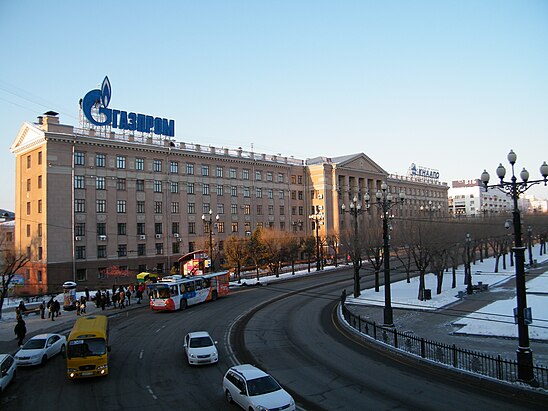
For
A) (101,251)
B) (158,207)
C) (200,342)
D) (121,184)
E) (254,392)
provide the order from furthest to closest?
(158,207) < (121,184) < (101,251) < (200,342) < (254,392)

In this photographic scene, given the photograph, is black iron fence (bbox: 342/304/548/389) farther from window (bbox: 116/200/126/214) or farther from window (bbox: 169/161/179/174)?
window (bbox: 169/161/179/174)

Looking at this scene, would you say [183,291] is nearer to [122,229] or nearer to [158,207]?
[122,229]

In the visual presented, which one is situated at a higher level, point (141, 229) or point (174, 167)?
point (174, 167)

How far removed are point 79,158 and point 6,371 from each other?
146ft

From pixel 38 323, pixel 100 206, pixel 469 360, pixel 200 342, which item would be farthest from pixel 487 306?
pixel 100 206

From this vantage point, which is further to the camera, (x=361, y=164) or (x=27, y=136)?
(x=361, y=164)

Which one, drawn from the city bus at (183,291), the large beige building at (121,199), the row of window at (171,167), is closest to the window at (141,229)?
the large beige building at (121,199)

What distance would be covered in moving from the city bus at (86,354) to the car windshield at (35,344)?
13.3 ft

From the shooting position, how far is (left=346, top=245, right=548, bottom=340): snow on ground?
23844 mm

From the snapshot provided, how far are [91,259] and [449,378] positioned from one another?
4948 centimetres

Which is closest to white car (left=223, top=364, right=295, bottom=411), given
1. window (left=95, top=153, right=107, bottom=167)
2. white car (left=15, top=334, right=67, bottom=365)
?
white car (left=15, top=334, right=67, bottom=365)

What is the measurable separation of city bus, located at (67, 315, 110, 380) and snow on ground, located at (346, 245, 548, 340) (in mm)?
17320

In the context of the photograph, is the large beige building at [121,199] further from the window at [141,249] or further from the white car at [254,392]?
the white car at [254,392]

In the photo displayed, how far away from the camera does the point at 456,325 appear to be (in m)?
25.8
